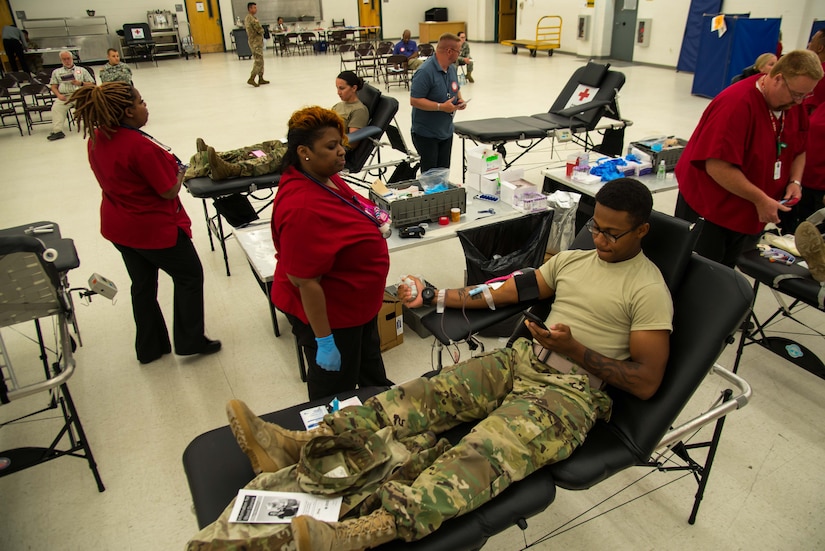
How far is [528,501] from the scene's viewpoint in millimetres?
1496

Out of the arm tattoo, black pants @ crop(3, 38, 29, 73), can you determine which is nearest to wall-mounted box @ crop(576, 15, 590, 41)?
black pants @ crop(3, 38, 29, 73)

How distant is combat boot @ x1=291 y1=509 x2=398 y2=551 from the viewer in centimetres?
A: 125

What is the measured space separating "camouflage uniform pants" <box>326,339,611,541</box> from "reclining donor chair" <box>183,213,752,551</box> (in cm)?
5

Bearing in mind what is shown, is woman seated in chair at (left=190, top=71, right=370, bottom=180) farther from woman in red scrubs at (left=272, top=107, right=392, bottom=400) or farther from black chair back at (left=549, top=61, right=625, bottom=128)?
black chair back at (left=549, top=61, right=625, bottom=128)

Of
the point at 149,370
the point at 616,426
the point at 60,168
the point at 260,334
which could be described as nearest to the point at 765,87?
the point at 616,426

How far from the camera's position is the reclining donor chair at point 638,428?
1.46m

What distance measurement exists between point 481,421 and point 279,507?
2.11ft

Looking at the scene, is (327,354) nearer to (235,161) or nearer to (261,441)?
(261,441)

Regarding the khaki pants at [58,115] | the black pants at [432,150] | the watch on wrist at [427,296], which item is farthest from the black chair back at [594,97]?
the khaki pants at [58,115]

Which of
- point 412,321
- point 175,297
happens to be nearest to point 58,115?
point 175,297

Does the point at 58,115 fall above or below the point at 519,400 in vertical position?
above

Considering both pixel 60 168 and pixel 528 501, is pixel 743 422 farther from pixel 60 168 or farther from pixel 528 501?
pixel 60 168

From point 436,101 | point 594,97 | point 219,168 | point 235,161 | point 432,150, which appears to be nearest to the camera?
point 219,168

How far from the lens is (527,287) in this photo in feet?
6.92
